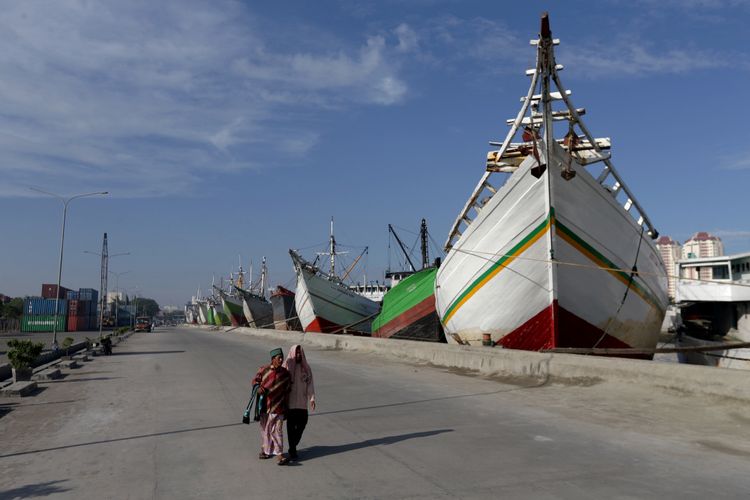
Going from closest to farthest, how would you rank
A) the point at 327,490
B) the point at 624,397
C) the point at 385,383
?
the point at 327,490
the point at 624,397
the point at 385,383

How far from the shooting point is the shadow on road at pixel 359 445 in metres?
6.25

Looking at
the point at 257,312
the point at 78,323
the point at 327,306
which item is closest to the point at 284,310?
the point at 327,306

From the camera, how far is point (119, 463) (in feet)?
19.9

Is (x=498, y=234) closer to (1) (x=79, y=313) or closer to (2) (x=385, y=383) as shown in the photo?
(2) (x=385, y=383)

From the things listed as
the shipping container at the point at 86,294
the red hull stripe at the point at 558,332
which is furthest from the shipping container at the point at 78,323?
the red hull stripe at the point at 558,332

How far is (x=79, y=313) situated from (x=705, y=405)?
99.4 meters

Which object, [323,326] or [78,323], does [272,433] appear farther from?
[78,323]

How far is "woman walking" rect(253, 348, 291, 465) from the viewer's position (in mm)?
5926

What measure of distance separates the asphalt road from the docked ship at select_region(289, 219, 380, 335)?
2957 centimetres

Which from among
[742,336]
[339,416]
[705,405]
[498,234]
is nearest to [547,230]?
[498,234]

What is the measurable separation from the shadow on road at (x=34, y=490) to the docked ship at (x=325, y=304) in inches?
1368

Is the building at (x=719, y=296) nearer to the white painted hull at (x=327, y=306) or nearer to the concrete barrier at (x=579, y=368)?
the concrete barrier at (x=579, y=368)

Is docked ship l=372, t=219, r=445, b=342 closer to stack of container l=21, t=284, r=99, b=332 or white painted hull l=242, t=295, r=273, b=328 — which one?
white painted hull l=242, t=295, r=273, b=328

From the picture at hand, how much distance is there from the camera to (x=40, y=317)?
80312 millimetres
